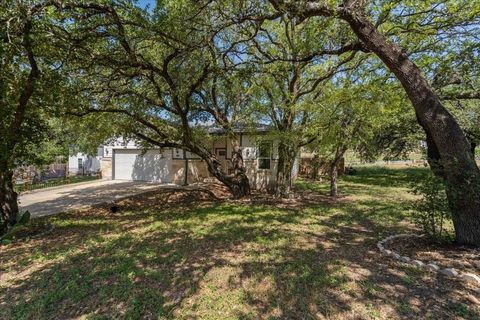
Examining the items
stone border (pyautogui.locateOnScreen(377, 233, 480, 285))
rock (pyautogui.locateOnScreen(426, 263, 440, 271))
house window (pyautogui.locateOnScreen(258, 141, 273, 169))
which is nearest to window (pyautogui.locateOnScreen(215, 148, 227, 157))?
house window (pyautogui.locateOnScreen(258, 141, 273, 169))

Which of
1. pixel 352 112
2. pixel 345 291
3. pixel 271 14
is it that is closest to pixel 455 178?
pixel 345 291

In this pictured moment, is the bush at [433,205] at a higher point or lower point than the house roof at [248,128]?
lower

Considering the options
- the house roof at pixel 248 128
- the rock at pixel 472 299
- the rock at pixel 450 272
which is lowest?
the rock at pixel 472 299

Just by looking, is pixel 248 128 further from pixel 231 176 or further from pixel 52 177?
pixel 52 177

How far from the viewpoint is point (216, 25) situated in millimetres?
6312

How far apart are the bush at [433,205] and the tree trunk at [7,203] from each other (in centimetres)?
829

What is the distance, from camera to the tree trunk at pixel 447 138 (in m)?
4.09

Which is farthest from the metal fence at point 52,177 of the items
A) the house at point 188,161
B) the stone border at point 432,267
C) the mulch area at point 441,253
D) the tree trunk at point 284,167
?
the mulch area at point 441,253

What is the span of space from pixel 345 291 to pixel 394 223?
4.24 metres

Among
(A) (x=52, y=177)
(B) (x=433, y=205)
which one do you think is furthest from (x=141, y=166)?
(B) (x=433, y=205)

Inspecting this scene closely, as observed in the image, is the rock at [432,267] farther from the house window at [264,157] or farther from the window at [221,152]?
the window at [221,152]

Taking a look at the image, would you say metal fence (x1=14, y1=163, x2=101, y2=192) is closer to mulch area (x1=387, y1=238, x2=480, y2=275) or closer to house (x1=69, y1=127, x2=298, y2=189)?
house (x1=69, y1=127, x2=298, y2=189)

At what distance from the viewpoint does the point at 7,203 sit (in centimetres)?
607

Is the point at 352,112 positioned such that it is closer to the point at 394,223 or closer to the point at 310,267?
the point at 394,223
